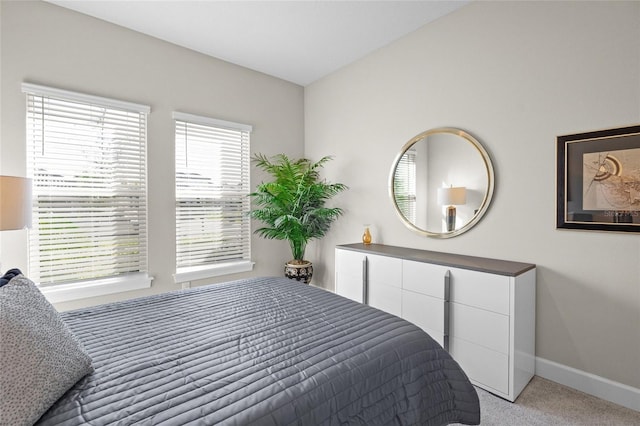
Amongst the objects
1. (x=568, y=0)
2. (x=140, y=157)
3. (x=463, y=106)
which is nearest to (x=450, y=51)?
(x=463, y=106)

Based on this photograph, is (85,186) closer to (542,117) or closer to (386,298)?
(386,298)

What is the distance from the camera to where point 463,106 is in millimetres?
2648

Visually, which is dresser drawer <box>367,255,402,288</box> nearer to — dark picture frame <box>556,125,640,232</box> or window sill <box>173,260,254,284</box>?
dark picture frame <box>556,125,640,232</box>

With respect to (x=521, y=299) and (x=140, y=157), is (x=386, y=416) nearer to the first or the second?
(x=521, y=299)

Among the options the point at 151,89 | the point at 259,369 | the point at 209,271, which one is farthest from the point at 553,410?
the point at 151,89

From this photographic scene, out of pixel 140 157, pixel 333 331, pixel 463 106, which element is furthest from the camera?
pixel 140 157

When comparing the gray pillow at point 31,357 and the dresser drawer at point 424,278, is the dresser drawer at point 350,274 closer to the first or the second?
the dresser drawer at point 424,278

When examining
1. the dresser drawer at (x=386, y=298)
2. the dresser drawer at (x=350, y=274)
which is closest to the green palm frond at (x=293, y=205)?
the dresser drawer at (x=350, y=274)

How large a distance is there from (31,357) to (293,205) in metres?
2.83

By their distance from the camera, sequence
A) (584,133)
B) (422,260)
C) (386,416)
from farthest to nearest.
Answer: (422,260), (584,133), (386,416)

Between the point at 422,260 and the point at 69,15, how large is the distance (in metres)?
3.59

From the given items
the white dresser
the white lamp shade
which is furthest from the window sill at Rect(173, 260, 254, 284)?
the white lamp shade

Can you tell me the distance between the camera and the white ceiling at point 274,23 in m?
2.61

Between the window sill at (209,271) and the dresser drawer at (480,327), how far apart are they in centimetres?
242
